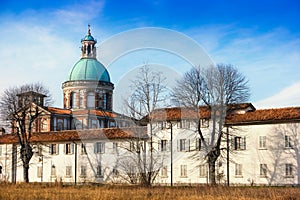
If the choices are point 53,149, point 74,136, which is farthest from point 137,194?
point 53,149

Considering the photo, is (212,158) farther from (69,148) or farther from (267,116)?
→ (69,148)

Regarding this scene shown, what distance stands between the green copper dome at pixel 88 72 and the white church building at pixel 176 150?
60.4ft

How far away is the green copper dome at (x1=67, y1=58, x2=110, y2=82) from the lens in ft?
260

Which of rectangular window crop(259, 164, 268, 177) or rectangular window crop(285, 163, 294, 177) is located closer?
rectangular window crop(285, 163, 294, 177)

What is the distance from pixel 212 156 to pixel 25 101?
22676 mm

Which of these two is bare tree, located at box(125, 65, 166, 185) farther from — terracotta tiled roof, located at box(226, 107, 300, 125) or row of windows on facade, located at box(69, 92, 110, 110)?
row of windows on facade, located at box(69, 92, 110, 110)

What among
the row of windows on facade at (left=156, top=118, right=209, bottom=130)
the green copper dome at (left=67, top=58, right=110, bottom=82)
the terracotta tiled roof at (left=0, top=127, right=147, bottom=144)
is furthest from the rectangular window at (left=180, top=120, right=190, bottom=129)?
the green copper dome at (left=67, top=58, right=110, bottom=82)

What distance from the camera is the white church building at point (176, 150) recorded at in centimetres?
4512

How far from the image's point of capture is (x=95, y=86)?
78.6m

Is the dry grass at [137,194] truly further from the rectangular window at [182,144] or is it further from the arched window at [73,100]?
the arched window at [73,100]

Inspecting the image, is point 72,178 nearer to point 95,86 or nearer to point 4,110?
point 4,110

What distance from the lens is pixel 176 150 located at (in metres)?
51.3

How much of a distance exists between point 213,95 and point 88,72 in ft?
128

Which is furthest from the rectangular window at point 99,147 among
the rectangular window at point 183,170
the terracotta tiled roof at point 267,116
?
the terracotta tiled roof at point 267,116
